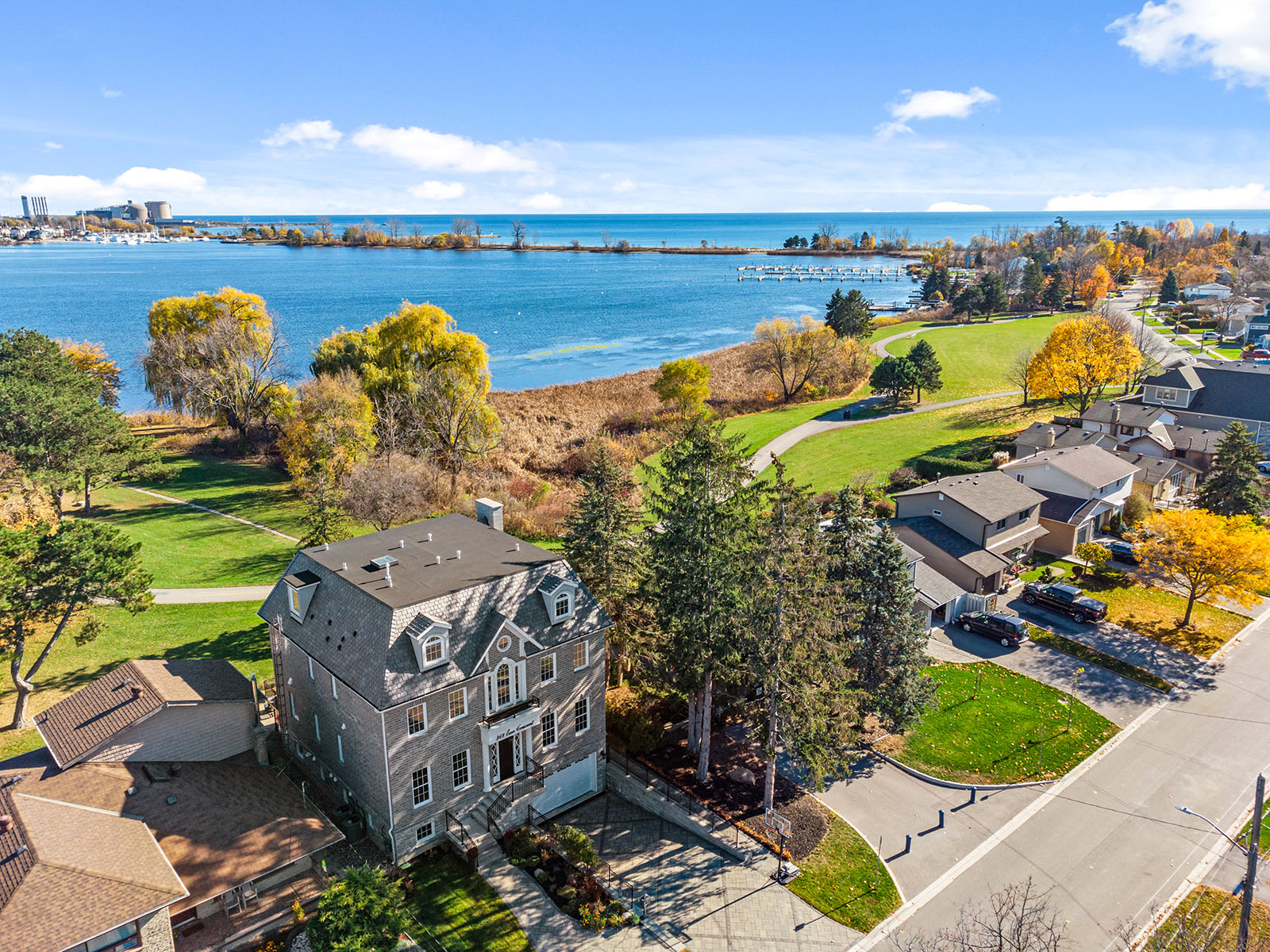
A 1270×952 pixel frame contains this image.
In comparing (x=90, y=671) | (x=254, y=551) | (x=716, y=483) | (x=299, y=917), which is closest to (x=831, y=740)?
(x=716, y=483)

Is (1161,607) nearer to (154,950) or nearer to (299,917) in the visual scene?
(299,917)

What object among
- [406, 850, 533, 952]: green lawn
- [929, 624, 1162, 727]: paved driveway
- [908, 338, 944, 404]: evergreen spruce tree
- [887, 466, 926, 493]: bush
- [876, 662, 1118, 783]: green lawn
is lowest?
[406, 850, 533, 952]: green lawn

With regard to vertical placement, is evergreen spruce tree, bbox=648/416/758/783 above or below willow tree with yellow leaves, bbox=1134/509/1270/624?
above

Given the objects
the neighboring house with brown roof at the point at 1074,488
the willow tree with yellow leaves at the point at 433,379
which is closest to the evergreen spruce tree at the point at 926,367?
the neighboring house with brown roof at the point at 1074,488

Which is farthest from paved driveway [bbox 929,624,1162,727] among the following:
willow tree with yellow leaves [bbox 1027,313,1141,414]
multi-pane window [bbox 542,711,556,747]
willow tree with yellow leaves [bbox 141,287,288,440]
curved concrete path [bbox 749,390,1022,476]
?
willow tree with yellow leaves [bbox 141,287,288,440]

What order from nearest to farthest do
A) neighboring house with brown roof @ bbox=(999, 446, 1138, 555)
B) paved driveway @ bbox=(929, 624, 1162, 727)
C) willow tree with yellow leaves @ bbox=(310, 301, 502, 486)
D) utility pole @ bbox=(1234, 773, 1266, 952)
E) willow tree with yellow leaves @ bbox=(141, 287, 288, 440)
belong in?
1. utility pole @ bbox=(1234, 773, 1266, 952)
2. paved driveway @ bbox=(929, 624, 1162, 727)
3. neighboring house with brown roof @ bbox=(999, 446, 1138, 555)
4. willow tree with yellow leaves @ bbox=(310, 301, 502, 486)
5. willow tree with yellow leaves @ bbox=(141, 287, 288, 440)

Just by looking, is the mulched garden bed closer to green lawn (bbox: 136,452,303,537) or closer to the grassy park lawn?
the grassy park lawn
